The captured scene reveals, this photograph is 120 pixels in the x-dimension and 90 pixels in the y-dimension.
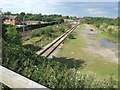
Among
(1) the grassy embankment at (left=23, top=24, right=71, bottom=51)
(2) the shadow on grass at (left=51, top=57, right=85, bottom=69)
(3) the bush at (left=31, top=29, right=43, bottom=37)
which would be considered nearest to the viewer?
(2) the shadow on grass at (left=51, top=57, right=85, bottom=69)

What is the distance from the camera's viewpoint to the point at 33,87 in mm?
1369

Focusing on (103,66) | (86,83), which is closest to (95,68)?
(103,66)

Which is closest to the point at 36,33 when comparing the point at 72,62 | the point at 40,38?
the point at 40,38

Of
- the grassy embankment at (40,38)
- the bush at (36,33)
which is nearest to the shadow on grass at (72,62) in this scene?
the grassy embankment at (40,38)

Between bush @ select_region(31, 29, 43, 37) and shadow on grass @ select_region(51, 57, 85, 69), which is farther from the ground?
bush @ select_region(31, 29, 43, 37)

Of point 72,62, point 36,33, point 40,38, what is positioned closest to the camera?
point 72,62

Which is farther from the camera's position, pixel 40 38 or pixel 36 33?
pixel 36 33

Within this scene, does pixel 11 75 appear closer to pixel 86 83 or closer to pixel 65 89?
pixel 65 89

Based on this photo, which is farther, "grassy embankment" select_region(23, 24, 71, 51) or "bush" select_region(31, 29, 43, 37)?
"bush" select_region(31, 29, 43, 37)

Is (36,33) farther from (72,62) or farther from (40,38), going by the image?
(72,62)

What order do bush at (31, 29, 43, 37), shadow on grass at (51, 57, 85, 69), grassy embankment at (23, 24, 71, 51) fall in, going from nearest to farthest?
1. shadow on grass at (51, 57, 85, 69)
2. grassy embankment at (23, 24, 71, 51)
3. bush at (31, 29, 43, 37)

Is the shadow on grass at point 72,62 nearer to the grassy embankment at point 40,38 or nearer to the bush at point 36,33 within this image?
the grassy embankment at point 40,38

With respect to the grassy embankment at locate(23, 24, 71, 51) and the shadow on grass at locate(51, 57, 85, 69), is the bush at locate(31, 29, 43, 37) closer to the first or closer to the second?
the grassy embankment at locate(23, 24, 71, 51)

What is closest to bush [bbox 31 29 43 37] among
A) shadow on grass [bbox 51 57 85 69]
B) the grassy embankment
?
the grassy embankment
